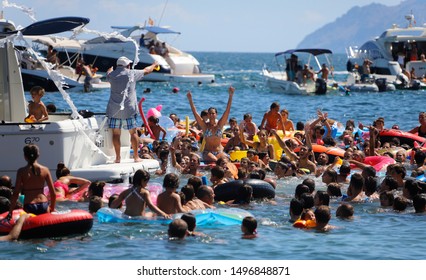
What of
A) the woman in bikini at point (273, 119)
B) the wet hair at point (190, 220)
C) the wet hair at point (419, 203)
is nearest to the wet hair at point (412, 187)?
the wet hair at point (419, 203)

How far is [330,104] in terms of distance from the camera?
142 feet

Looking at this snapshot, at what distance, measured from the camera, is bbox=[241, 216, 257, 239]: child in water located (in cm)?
1307

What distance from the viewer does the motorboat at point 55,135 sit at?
15625 millimetres

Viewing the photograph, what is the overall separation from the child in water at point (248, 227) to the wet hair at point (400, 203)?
2.97 meters

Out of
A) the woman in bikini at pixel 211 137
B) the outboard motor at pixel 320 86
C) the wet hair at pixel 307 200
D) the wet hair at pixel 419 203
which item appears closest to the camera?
the wet hair at pixel 307 200

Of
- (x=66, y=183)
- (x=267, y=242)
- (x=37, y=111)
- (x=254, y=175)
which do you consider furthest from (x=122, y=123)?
(x=267, y=242)

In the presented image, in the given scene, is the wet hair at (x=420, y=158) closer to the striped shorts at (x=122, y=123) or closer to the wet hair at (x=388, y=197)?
the wet hair at (x=388, y=197)

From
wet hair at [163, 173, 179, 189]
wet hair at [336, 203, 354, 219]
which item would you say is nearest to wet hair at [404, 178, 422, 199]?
wet hair at [336, 203, 354, 219]

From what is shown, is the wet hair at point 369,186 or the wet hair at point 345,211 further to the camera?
the wet hair at point 369,186

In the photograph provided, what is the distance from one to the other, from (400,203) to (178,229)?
4138 mm

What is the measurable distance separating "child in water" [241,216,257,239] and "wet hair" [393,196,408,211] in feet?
9.73

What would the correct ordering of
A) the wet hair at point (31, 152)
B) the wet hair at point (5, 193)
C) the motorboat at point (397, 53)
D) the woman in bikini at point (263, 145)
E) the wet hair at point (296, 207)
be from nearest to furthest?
the wet hair at point (31, 152), the wet hair at point (5, 193), the wet hair at point (296, 207), the woman in bikini at point (263, 145), the motorboat at point (397, 53)

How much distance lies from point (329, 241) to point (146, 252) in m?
2.55

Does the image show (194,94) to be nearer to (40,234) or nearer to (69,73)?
(69,73)
